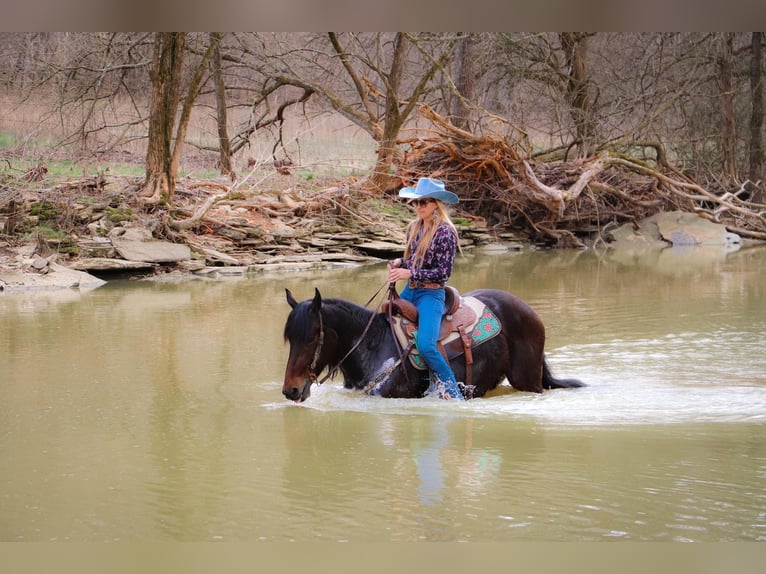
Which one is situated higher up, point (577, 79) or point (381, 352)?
point (577, 79)

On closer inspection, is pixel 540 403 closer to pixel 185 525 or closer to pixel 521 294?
pixel 185 525

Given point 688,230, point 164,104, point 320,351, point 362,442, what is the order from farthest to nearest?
point 688,230
point 164,104
point 320,351
point 362,442

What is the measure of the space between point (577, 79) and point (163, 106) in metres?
10.6

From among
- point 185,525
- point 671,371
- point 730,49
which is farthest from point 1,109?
point 185,525

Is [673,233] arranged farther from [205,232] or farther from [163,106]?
[163,106]

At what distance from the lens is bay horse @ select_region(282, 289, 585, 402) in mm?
6125

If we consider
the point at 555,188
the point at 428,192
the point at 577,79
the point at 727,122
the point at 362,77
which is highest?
the point at 577,79

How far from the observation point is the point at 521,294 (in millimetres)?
12672

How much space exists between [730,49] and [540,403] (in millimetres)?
19436

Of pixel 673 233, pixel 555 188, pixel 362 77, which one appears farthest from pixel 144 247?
pixel 673 233

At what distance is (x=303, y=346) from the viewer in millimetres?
6094

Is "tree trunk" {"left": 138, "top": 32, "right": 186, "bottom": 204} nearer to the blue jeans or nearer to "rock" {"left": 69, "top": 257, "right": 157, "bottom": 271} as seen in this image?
"rock" {"left": 69, "top": 257, "right": 157, "bottom": 271}

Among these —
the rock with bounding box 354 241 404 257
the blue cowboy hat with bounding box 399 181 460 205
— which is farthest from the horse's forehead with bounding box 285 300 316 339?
the rock with bounding box 354 241 404 257

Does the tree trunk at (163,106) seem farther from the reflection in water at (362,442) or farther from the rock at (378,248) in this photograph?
the reflection in water at (362,442)
